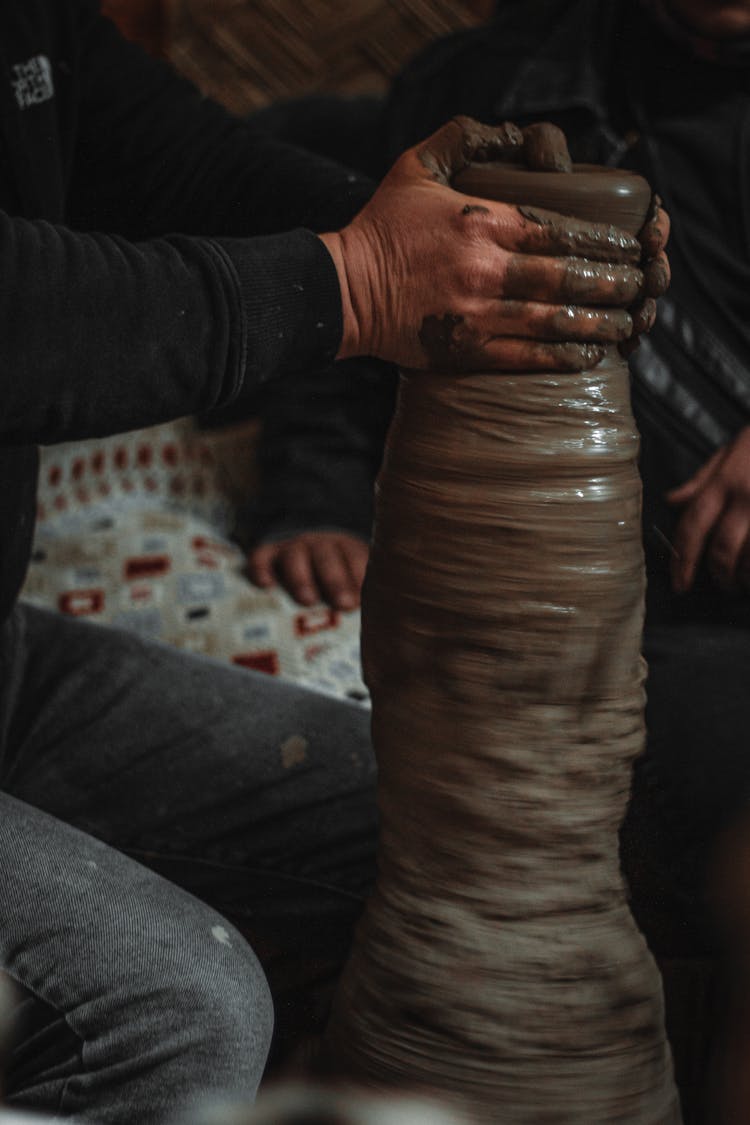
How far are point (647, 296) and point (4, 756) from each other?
1.98 feet

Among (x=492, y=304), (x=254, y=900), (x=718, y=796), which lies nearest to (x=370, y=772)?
(x=254, y=900)

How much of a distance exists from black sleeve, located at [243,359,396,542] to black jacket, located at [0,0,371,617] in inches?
22.6

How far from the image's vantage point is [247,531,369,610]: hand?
1.44m

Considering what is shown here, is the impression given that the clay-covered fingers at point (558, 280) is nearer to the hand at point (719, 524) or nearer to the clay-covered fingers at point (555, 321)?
the clay-covered fingers at point (555, 321)

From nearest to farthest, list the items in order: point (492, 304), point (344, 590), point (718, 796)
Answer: point (492, 304), point (718, 796), point (344, 590)

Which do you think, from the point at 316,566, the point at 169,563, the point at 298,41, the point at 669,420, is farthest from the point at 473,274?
the point at 298,41

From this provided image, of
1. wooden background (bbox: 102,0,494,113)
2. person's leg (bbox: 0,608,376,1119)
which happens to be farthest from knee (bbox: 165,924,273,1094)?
wooden background (bbox: 102,0,494,113)

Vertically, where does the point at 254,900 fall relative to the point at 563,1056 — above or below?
below

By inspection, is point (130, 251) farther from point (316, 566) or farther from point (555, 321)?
point (316, 566)

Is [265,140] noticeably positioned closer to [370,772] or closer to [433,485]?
[433,485]

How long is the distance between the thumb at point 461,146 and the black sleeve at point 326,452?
2.70ft

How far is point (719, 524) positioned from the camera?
0.99 meters

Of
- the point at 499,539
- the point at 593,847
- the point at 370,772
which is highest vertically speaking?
the point at 499,539

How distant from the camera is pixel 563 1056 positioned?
0.67 metres
